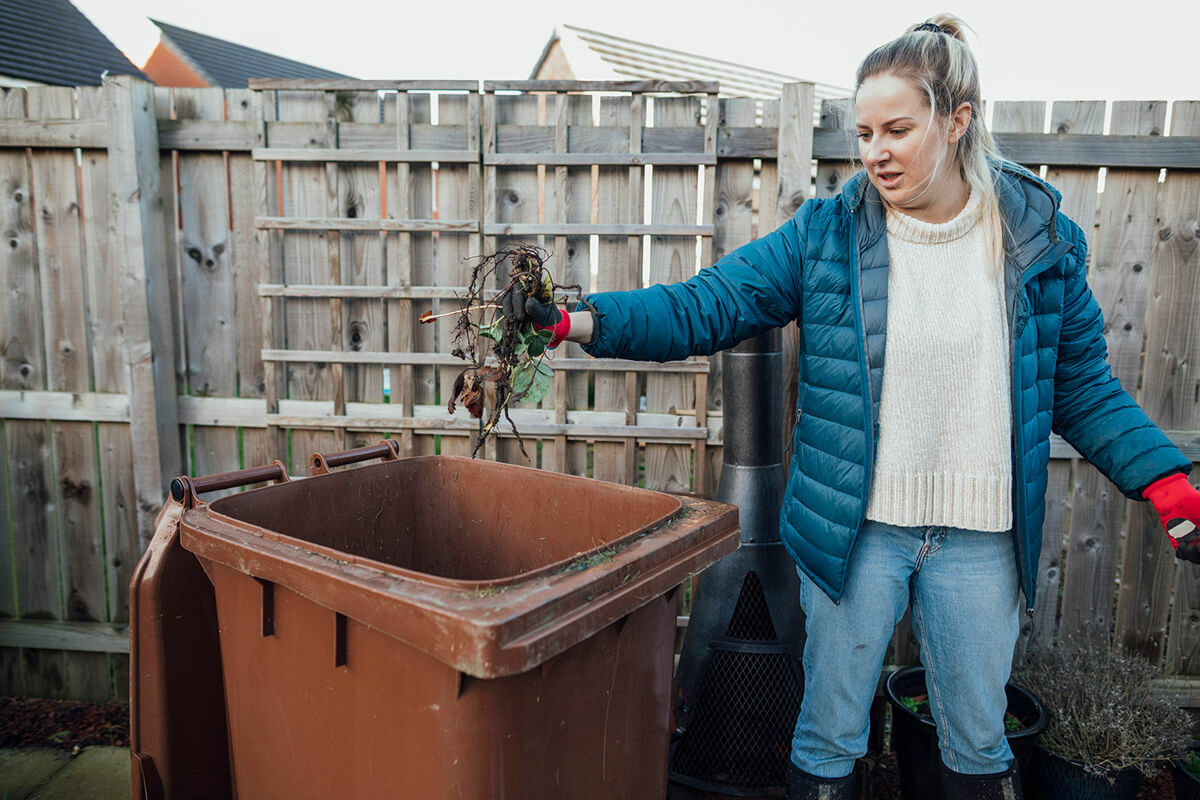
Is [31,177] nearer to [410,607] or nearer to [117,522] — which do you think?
[117,522]

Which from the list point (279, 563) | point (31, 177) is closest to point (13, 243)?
point (31, 177)

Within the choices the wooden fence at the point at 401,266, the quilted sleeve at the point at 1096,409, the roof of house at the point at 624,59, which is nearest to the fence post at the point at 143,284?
the wooden fence at the point at 401,266

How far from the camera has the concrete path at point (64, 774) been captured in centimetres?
261

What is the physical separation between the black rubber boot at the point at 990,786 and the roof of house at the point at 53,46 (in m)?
12.1

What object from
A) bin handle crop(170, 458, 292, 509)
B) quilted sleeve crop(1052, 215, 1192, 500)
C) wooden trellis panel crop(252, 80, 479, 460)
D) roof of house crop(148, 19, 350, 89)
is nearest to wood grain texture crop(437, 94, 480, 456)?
wooden trellis panel crop(252, 80, 479, 460)

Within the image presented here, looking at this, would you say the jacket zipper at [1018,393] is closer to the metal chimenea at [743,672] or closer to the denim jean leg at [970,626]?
the denim jean leg at [970,626]

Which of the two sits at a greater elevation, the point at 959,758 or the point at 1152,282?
the point at 1152,282

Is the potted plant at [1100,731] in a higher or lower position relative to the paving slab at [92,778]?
higher

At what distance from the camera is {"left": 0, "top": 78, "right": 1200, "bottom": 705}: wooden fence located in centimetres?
272

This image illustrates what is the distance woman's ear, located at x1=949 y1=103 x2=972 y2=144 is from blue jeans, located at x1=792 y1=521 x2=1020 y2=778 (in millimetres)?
868

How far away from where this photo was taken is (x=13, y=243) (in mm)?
2932

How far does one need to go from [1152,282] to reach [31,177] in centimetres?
419

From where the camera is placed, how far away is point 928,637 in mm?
1778

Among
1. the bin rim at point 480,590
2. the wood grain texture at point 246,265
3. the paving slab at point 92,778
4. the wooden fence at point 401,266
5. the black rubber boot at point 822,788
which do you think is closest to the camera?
the bin rim at point 480,590
